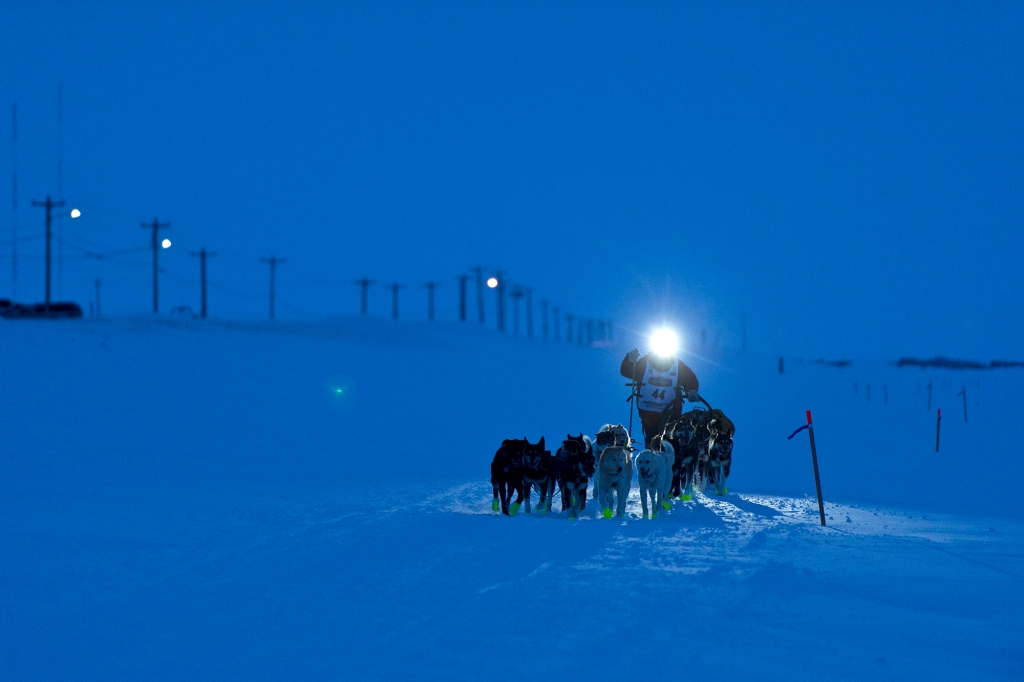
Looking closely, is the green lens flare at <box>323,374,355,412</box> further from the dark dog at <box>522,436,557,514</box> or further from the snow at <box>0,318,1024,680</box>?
the dark dog at <box>522,436,557,514</box>

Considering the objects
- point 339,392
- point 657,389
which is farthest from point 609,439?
point 339,392

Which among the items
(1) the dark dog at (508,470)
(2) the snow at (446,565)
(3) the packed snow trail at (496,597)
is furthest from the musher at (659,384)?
(3) the packed snow trail at (496,597)

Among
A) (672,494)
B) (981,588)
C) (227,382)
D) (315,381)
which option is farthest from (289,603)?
(315,381)

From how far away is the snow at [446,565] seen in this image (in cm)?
A: 515

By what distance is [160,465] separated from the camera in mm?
15828

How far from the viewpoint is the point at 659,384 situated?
48.2ft

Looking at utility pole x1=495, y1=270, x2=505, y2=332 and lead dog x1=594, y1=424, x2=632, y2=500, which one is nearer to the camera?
lead dog x1=594, y1=424, x2=632, y2=500

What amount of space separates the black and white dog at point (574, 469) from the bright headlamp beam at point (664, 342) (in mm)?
4706

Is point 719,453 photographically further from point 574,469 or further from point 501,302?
point 501,302

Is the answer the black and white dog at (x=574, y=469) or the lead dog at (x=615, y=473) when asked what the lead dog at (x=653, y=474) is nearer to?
the lead dog at (x=615, y=473)

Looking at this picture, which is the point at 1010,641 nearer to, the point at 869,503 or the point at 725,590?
the point at 725,590

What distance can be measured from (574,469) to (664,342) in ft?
17.2

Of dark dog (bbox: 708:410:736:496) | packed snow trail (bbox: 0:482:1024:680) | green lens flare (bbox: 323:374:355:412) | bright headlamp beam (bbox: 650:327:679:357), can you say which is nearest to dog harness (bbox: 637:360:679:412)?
bright headlamp beam (bbox: 650:327:679:357)

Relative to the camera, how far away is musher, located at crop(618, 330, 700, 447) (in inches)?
577
